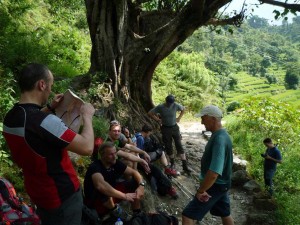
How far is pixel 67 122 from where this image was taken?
2.61 meters

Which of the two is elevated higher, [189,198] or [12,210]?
[12,210]

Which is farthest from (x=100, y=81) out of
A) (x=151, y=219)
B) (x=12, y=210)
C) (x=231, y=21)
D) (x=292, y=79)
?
(x=292, y=79)

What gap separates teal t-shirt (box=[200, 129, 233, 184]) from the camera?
347 cm

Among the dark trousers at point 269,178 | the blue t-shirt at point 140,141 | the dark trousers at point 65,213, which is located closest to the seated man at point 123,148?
the blue t-shirt at point 140,141

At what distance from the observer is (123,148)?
5.71 metres

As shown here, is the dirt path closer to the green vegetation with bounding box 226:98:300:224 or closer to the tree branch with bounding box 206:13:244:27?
the green vegetation with bounding box 226:98:300:224

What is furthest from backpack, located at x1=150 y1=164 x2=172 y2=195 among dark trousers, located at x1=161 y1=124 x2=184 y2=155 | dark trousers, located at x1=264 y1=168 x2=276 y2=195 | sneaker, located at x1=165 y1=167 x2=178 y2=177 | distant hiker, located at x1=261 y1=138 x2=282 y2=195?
dark trousers, located at x1=264 y1=168 x2=276 y2=195

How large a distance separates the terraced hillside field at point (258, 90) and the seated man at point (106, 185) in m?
49.6

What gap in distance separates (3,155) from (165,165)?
3.44 meters

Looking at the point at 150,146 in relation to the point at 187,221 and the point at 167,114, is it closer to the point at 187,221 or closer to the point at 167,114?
the point at 167,114

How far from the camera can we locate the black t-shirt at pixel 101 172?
13.2 feet

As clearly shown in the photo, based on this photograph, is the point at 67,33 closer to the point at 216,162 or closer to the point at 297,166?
the point at 297,166

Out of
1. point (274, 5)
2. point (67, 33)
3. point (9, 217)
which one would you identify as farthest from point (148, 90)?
point (9, 217)

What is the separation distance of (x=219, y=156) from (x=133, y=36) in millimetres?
6195
